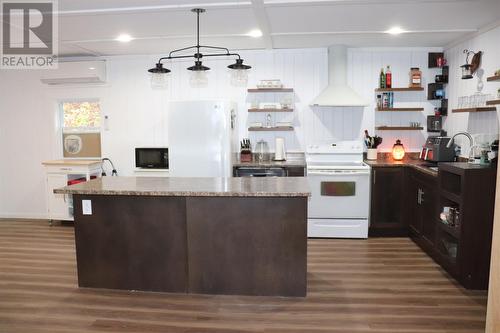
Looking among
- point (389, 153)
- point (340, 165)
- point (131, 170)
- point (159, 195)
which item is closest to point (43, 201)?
point (131, 170)

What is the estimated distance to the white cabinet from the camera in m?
5.51

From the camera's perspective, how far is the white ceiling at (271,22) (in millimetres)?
3453

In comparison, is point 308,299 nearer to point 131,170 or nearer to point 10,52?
point 131,170

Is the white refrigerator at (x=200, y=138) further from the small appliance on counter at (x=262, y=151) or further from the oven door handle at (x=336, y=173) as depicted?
the oven door handle at (x=336, y=173)

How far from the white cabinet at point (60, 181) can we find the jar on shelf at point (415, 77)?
4.59 m

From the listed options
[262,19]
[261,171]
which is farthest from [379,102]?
[262,19]

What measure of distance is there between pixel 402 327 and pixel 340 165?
2639 millimetres

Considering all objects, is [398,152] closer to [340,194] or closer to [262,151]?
[340,194]

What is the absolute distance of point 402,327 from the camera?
2697 mm

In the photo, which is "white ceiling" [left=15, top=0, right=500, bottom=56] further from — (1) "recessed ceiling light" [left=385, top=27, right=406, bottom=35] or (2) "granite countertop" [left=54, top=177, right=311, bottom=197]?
(2) "granite countertop" [left=54, top=177, right=311, bottom=197]

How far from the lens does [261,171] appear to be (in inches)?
200

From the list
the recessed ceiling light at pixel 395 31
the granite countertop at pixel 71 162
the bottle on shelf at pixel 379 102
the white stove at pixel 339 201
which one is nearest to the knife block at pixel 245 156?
the white stove at pixel 339 201

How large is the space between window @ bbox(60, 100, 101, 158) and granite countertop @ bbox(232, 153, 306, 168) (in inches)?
90.7

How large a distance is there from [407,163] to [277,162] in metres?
1.63
